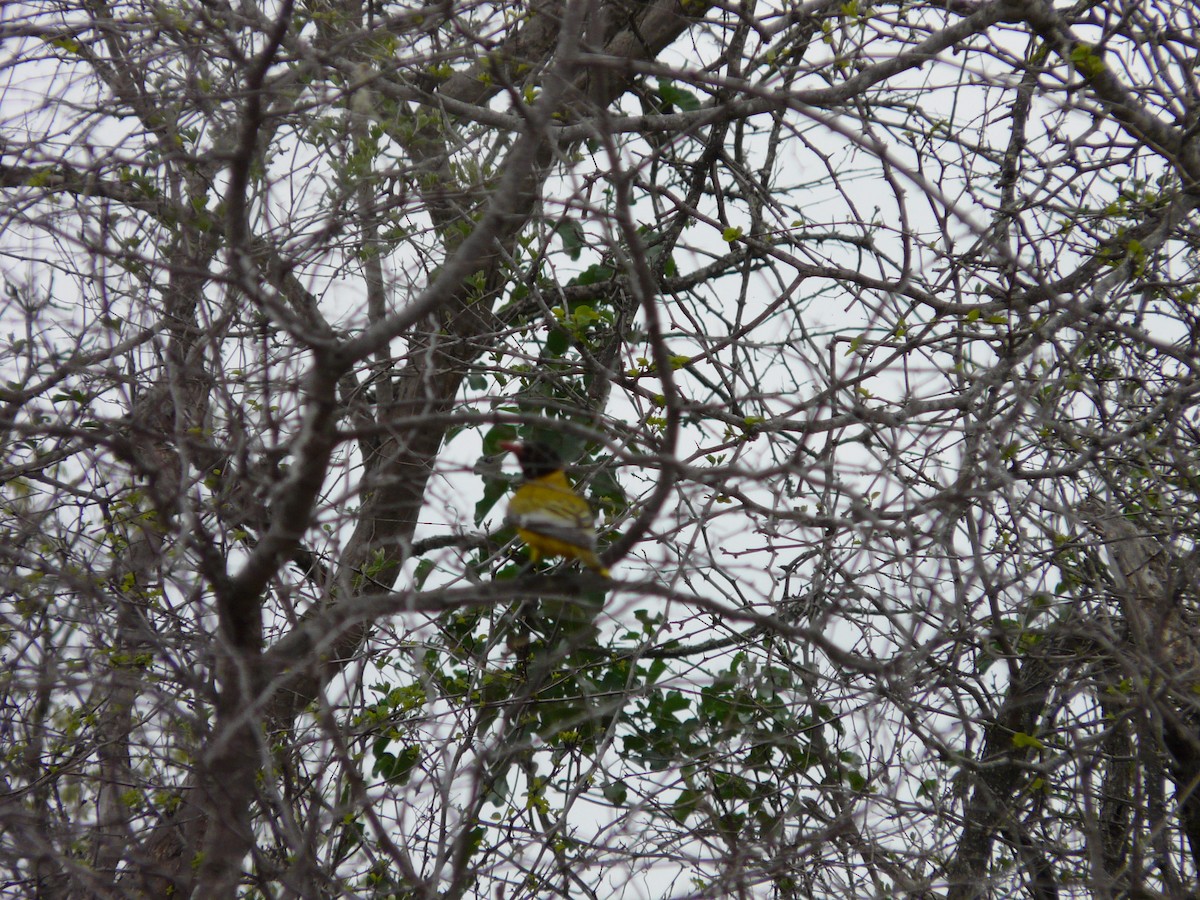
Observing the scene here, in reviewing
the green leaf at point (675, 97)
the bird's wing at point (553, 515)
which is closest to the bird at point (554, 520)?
the bird's wing at point (553, 515)

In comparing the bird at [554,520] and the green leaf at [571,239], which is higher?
the green leaf at [571,239]

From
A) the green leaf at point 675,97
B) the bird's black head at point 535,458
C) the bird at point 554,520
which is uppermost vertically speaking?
the green leaf at point 675,97

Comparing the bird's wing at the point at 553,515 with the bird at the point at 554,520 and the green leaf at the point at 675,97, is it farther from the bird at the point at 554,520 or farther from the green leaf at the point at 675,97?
the green leaf at the point at 675,97

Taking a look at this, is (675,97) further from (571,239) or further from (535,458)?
(535,458)

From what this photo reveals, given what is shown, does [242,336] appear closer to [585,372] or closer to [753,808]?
[585,372]

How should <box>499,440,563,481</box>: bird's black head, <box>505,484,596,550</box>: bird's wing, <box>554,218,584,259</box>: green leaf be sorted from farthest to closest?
<box>554,218,584,259</box>: green leaf
<box>499,440,563,481</box>: bird's black head
<box>505,484,596,550</box>: bird's wing

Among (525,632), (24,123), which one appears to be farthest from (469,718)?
(24,123)

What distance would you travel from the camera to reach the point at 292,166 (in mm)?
4305

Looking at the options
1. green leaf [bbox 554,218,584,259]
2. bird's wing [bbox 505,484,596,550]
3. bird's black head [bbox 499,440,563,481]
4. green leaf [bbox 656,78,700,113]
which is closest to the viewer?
bird's wing [bbox 505,484,596,550]

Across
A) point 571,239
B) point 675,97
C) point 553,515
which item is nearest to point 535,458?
point 553,515

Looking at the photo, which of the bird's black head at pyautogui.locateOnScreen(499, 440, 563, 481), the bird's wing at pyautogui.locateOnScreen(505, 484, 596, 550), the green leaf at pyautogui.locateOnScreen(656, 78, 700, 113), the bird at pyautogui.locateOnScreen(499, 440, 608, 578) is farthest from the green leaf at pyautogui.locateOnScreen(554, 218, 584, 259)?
the bird's wing at pyautogui.locateOnScreen(505, 484, 596, 550)

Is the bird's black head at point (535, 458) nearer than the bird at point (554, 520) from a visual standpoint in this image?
No

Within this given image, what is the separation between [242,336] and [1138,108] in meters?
3.95

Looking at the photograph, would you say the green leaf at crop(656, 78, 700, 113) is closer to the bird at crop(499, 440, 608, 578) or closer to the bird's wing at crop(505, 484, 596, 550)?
the bird at crop(499, 440, 608, 578)
